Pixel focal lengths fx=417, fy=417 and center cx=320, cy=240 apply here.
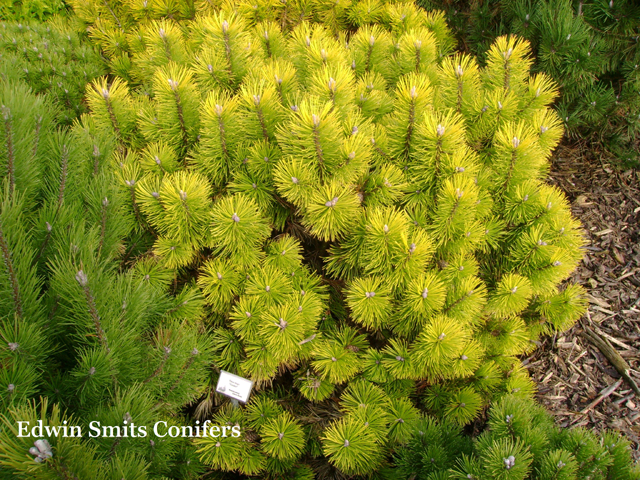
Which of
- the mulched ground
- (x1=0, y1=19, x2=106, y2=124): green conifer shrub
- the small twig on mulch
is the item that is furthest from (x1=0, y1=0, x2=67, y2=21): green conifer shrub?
the small twig on mulch

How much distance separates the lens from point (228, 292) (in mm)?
1584

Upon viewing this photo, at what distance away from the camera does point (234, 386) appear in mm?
1559

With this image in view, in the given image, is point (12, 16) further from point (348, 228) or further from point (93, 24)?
point (348, 228)

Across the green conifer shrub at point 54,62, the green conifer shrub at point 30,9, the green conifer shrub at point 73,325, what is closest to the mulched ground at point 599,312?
the green conifer shrub at point 73,325

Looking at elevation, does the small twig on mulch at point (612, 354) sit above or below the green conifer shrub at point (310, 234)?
below

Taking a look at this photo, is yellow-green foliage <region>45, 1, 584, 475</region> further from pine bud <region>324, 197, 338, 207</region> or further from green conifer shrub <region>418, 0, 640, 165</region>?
green conifer shrub <region>418, 0, 640, 165</region>

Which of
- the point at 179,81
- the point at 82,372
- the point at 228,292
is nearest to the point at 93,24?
the point at 179,81

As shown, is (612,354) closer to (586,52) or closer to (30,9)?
(586,52)

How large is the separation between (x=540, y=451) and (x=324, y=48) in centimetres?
161

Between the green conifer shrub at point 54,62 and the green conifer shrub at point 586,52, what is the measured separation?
2.41 metres

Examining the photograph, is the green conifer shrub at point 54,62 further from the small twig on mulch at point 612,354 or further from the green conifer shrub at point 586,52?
the small twig on mulch at point 612,354

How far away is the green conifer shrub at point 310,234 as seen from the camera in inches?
52.7

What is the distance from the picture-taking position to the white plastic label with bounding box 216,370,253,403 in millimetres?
1539

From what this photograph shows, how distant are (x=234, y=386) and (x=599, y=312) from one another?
6.68 feet
